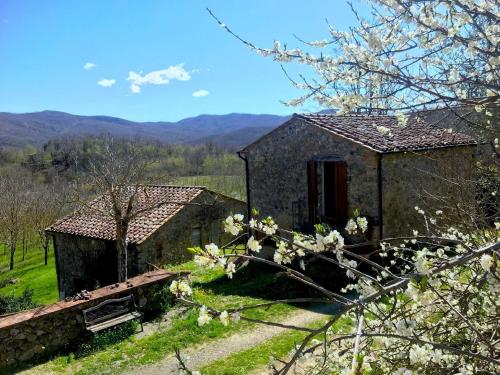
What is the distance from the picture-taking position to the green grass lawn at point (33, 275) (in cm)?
2095

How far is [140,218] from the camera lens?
1577 cm

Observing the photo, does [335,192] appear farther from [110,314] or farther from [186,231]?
[186,231]

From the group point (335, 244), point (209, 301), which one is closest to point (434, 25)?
point (335, 244)

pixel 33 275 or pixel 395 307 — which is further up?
pixel 395 307

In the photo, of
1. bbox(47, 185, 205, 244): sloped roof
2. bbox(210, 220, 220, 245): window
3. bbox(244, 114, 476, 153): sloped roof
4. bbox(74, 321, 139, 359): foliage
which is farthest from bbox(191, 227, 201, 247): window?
bbox(74, 321, 139, 359): foliage

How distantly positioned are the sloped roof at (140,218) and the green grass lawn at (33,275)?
4.36m

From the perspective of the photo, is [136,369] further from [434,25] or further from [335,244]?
[434,25]

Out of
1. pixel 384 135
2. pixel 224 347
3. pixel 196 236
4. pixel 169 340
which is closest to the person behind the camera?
pixel 224 347

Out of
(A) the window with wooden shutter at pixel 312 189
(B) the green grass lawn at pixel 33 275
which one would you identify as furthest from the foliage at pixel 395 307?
(B) the green grass lawn at pixel 33 275

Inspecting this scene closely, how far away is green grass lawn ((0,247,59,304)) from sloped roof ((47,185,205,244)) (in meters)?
4.36

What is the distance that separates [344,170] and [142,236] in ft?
22.7

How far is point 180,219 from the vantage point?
15.8 meters

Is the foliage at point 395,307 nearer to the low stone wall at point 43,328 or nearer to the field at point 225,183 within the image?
the low stone wall at point 43,328

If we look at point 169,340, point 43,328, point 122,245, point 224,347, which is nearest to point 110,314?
point 43,328
